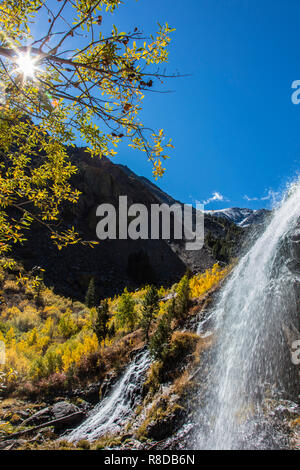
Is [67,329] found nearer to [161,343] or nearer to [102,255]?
[161,343]

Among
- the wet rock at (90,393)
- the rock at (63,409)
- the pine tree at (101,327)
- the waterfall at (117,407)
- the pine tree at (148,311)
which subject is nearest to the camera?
the waterfall at (117,407)

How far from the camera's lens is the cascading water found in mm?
4141

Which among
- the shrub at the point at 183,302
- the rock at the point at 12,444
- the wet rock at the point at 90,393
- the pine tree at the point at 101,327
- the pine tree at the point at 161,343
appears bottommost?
the wet rock at the point at 90,393

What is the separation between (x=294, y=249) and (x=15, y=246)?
31375 mm

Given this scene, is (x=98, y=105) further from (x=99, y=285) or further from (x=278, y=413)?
(x=99, y=285)

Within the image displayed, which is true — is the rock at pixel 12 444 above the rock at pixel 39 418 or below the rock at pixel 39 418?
above

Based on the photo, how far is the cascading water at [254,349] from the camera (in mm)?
4141

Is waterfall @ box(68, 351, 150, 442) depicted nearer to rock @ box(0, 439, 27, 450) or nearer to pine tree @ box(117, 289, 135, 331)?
rock @ box(0, 439, 27, 450)

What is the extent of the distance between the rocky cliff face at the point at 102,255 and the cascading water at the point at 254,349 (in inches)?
803

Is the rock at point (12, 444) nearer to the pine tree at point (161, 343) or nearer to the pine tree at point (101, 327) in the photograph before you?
the pine tree at point (161, 343)

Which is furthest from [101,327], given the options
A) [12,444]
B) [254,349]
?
[254,349]

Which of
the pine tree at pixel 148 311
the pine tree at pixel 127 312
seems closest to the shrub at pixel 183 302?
the pine tree at pixel 148 311

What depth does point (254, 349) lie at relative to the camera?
4.80 metres
